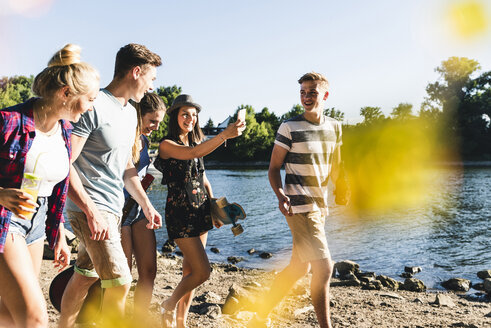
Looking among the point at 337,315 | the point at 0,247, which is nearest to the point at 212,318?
the point at 337,315

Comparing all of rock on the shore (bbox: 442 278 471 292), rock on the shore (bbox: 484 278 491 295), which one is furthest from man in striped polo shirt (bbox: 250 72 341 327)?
rock on the shore (bbox: 442 278 471 292)

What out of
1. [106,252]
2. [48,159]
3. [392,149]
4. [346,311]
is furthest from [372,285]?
[392,149]

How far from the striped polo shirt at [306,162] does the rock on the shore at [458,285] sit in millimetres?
6130

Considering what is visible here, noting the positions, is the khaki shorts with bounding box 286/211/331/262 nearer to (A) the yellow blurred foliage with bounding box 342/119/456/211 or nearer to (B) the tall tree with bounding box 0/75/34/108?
(A) the yellow blurred foliage with bounding box 342/119/456/211

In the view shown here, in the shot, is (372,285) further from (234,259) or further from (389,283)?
(234,259)

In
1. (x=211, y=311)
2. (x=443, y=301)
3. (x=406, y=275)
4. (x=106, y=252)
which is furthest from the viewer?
(x=406, y=275)

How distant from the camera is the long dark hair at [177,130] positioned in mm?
4038

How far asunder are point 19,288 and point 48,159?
0.73m

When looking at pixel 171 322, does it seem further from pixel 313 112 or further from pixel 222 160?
pixel 222 160

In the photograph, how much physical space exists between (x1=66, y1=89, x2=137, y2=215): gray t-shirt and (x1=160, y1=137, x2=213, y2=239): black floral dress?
2.33 feet

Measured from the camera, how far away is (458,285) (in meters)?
8.80

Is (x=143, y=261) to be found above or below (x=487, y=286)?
above

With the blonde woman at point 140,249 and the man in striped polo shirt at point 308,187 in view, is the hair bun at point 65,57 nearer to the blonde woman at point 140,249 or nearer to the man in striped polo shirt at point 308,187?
the blonde woman at point 140,249

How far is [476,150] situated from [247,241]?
67.9 meters
